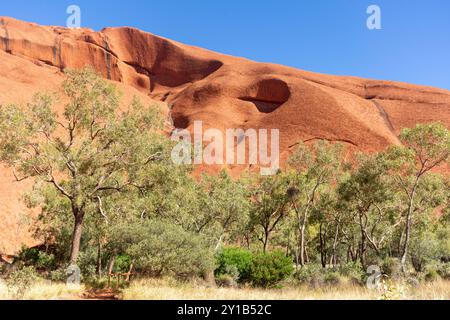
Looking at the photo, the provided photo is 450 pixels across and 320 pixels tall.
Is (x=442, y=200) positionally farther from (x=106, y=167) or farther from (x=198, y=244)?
(x=106, y=167)

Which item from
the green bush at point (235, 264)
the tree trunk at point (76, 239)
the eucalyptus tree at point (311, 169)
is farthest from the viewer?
the eucalyptus tree at point (311, 169)

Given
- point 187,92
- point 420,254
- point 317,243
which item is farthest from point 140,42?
point 420,254

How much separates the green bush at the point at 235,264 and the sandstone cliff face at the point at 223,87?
3820 cm

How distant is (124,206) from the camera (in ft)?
54.2

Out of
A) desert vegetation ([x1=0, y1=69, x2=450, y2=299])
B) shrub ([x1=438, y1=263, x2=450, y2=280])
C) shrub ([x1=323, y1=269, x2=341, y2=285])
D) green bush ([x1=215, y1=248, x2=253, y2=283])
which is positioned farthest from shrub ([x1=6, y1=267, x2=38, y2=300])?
shrub ([x1=438, y1=263, x2=450, y2=280])

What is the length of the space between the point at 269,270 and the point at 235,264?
320 cm

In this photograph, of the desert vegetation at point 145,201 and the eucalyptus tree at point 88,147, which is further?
the eucalyptus tree at point 88,147

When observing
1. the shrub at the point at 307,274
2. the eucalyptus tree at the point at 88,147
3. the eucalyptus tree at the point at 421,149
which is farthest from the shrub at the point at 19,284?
the eucalyptus tree at the point at 421,149

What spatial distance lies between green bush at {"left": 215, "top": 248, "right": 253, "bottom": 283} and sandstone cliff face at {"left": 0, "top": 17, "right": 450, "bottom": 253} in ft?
125

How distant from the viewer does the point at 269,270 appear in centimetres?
2025

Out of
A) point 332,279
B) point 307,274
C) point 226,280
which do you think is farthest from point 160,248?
point 307,274

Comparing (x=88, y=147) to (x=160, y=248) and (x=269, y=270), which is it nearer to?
(x=160, y=248)

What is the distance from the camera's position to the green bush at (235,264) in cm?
2203

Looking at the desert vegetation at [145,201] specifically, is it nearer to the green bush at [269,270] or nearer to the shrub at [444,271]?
the green bush at [269,270]
